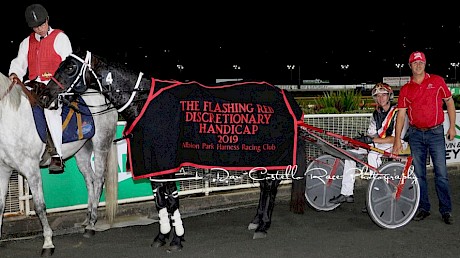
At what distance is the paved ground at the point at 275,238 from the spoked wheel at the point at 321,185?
0.14 metres

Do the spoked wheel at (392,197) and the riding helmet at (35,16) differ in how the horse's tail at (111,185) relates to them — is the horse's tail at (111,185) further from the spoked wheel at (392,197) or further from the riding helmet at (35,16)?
the spoked wheel at (392,197)

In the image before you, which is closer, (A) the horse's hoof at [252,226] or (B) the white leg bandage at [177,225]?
(B) the white leg bandage at [177,225]

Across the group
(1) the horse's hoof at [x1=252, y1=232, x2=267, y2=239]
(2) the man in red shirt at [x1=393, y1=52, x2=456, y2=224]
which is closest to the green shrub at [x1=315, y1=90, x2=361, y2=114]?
(2) the man in red shirt at [x1=393, y1=52, x2=456, y2=224]

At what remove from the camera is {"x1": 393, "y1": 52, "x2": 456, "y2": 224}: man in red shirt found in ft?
19.9

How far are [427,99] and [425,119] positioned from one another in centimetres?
23

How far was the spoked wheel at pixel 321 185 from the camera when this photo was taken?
22.3 ft

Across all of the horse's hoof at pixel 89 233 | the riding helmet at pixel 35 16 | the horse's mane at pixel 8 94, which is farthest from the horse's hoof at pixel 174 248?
the riding helmet at pixel 35 16

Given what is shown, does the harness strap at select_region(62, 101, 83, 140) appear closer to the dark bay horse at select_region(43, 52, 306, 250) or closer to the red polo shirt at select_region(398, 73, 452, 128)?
the dark bay horse at select_region(43, 52, 306, 250)

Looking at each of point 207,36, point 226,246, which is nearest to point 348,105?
point 226,246

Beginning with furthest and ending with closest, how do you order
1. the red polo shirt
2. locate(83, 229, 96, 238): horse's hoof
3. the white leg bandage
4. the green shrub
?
the green shrub
the red polo shirt
locate(83, 229, 96, 238): horse's hoof
the white leg bandage

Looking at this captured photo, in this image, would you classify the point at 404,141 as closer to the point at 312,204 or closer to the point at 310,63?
the point at 312,204

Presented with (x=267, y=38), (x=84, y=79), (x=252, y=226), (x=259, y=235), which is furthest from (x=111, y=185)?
(x=267, y=38)

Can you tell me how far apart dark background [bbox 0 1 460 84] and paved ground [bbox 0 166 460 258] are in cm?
3611

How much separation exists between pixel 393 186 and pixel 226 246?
2.06 m
